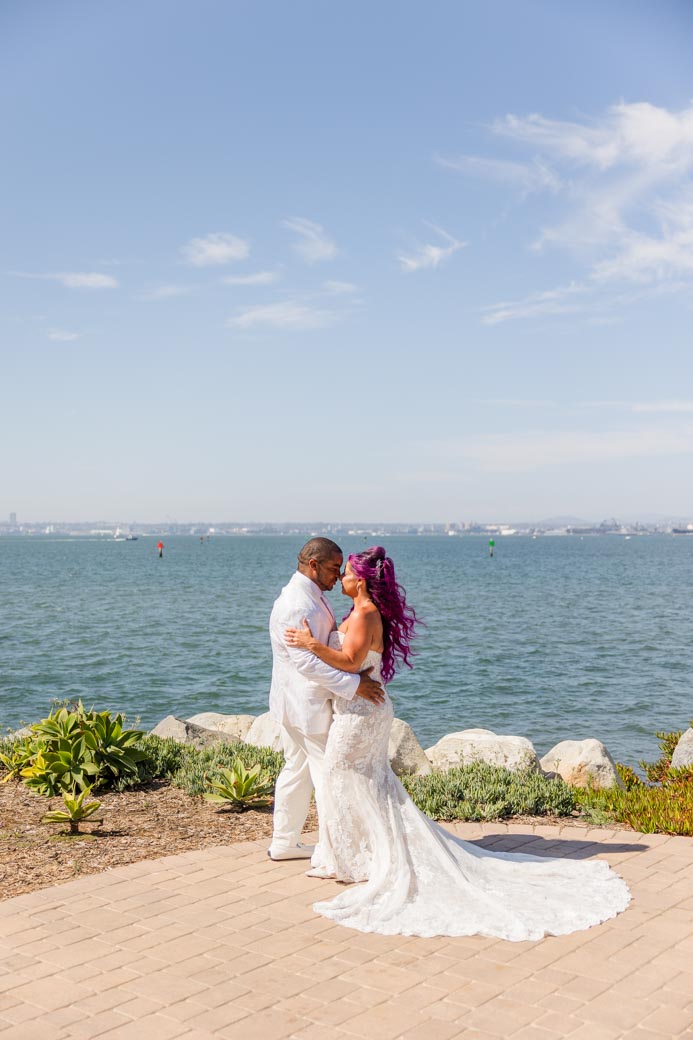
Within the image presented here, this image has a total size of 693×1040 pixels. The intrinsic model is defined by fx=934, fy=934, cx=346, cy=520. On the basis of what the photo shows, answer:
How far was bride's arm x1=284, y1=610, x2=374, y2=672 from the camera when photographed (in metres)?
6.38

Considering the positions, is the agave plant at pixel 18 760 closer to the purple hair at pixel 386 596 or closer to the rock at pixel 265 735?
the rock at pixel 265 735

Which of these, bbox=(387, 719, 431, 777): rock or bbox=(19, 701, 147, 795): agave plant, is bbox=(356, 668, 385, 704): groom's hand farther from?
bbox=(387, 719, 431, 777): rock

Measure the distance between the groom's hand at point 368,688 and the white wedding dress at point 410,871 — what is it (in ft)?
0.14

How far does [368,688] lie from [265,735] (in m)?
5.80

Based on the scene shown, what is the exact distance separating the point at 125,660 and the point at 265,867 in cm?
2523

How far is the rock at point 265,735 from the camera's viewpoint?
11.5 meters

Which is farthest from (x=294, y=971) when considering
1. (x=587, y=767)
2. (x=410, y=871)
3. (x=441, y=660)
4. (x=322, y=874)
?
(x=441, y=660)

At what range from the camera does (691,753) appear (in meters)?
11.9


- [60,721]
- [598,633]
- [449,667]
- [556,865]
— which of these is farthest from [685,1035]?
[598,633]

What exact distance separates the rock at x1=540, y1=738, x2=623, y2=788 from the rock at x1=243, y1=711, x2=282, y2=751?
3.41m

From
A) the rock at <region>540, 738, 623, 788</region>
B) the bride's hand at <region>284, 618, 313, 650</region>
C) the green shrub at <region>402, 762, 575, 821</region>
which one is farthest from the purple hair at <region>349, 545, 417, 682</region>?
the rock at <region>540, 738, 623, 788</region>

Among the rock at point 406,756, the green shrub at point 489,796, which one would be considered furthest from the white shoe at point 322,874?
the rock at point 406,756

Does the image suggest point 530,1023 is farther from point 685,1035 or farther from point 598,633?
point 598,633

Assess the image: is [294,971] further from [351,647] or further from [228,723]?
[228,723]
